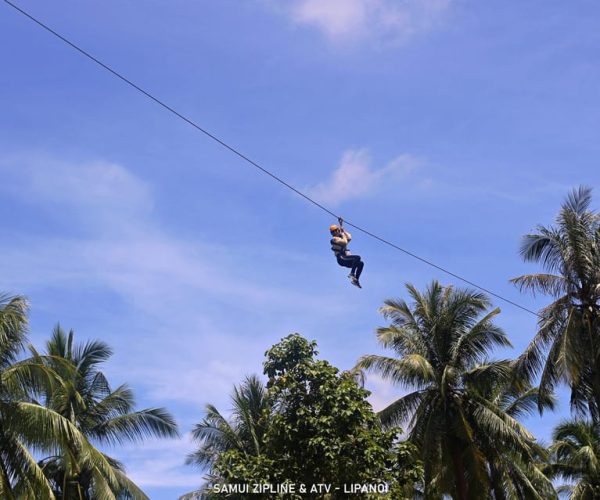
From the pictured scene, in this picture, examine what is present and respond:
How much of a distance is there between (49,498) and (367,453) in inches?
265

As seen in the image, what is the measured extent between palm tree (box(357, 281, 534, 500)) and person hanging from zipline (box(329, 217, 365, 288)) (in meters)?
6.39

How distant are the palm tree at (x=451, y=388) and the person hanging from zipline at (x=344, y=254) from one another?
6386 mm

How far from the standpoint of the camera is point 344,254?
1744cm

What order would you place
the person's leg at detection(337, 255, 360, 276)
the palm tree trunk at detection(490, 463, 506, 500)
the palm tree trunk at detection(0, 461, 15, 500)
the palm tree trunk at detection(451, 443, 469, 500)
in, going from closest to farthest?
the palm tree trunk at detection(0, 461, 15, 500)
the person's leg at detection(337, 255, 360, 276)
the palm tree trunk at detection(451, 443, 469, 500)
the palm tree trunk at detection(490, 463, 506, 500)

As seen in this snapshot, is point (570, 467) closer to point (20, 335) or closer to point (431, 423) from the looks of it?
point (431, 423)

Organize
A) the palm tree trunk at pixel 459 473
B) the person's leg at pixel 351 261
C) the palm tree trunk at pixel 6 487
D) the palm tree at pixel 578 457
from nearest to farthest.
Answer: the palm tree trunk at pixel 6 487 → the person's leg at pixel 351 261 → the palm tree trunk at pixel 459 473 → the palm tree at pixel 578 457

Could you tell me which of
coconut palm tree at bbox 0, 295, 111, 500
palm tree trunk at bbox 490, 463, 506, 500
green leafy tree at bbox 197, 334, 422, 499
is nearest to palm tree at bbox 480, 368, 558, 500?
palm tree trunk at bbox 490, 463, 506, 500

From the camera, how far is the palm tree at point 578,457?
3064 cm

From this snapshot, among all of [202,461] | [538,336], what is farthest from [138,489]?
[538,336]

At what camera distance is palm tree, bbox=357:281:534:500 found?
75.1 feet

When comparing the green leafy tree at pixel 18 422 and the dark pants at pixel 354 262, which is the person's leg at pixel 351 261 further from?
the green leafy tree at pixel 18 422

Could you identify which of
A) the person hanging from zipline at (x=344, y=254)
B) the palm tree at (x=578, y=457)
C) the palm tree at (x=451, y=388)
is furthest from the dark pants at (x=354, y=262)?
the palm tree at (x=578, y=457)

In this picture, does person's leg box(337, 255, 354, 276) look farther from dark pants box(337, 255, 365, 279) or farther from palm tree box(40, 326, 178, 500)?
palm tree box(40, 326, 178, 500)

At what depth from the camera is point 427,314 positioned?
25.0 m
